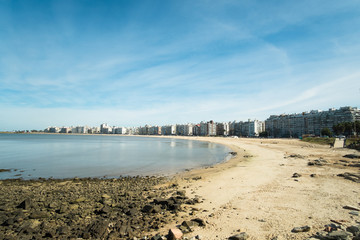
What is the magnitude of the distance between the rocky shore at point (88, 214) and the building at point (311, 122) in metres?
123

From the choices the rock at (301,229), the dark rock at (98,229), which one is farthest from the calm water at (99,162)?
the rock at (301,229)

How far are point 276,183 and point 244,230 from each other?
6.87 meters

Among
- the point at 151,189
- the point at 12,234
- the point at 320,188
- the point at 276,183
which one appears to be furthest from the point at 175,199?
the point at 320,188

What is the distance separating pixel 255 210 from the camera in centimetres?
740

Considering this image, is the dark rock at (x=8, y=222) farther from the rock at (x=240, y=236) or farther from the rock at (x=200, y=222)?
the rock at (x=240, y=236)

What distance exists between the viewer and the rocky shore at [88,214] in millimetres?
6145

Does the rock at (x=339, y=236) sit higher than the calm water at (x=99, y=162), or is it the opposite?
the rock at (x=339, y=236)

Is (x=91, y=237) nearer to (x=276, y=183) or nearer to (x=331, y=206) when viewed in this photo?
(x=331, y=206)

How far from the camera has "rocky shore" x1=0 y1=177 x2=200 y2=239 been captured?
614 centimetres

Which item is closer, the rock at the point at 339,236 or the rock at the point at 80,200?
the rock at the point at 339,236

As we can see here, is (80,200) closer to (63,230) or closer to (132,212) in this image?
(63,230)

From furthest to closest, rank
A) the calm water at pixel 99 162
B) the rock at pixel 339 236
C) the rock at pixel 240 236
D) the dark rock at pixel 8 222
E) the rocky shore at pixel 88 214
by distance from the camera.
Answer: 1. the calm water at pixel 99 162
2. the dark rock at pixel 8 222
3. the rocky shore at pixel 88 214
4. the rock at pixel 240 236
5. the rock at pixel 339 236

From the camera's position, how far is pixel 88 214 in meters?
7.75

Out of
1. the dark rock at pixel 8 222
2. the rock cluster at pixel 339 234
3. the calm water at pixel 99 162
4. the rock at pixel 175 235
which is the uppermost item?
the rock cluster at pixel 339 234
